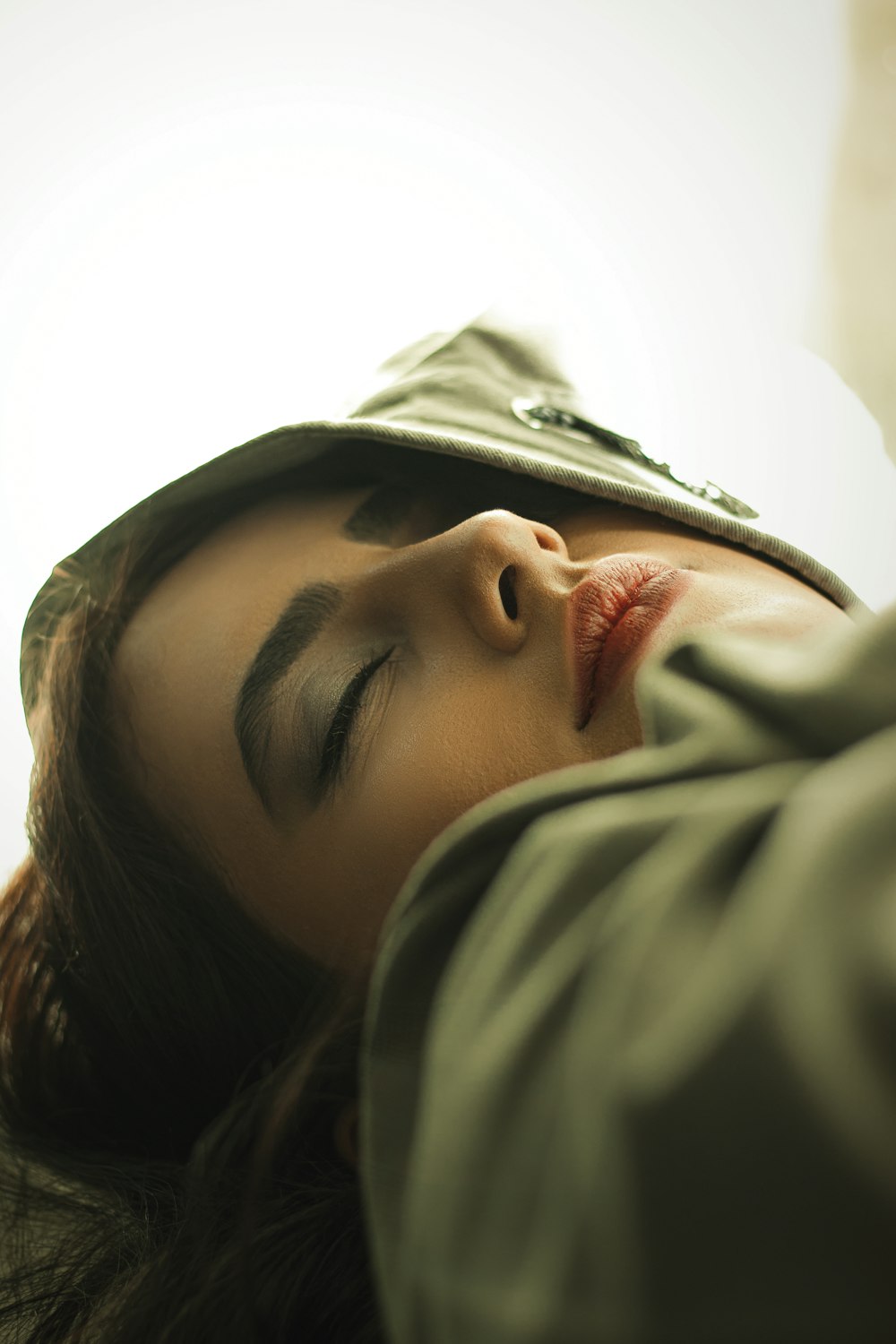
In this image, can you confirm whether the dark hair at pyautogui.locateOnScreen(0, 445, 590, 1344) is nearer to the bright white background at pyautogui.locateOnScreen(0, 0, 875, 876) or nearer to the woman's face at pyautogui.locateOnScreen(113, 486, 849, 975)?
the woman's face at pyautogui.locateOnScreen(113, 486, 849, 975)

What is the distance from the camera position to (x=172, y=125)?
152 cm

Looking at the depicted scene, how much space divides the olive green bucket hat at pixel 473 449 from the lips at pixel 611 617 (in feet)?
0.50

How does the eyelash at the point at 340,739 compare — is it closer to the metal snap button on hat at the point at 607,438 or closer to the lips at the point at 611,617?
the lips at the point at 611,617

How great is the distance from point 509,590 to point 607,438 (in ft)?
1.09

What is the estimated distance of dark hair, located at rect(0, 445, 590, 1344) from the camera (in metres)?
0.48

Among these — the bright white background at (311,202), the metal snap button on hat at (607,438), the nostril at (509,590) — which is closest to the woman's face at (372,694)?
the nostril at (509,590)

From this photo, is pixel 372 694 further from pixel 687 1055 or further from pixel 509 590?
pixel 687 1055

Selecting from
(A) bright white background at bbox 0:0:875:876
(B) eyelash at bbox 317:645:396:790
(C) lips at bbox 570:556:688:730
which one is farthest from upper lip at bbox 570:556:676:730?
(A) bright white background at bbox 0:0:875:876

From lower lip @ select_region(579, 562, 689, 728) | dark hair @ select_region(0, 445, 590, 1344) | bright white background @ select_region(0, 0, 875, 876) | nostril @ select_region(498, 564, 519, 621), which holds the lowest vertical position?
dark hair @ select_region(0, 445, 590, 1344)

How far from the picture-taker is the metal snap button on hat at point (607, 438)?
0.78 metres

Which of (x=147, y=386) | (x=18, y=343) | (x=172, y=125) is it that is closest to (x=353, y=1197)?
(x=147, y=386)

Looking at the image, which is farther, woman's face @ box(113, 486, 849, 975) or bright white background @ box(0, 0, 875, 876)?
bright white background @ box(0, 0, 875, 876)

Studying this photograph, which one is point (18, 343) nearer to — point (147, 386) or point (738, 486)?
point (147, 386)

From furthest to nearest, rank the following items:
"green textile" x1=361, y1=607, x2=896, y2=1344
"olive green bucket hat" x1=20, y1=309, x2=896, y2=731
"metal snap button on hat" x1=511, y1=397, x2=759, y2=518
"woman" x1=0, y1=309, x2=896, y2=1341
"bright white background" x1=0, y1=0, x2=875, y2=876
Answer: "bright white background" x1=0, y1=0, x2=875, y2=876 → "metal snap button on hat" x1=511, y1=397, x2=759, y2=518 → "olive green bucket hat" x1=20, y1=309, x2=896, y2=731 → "woman" x1=0, y1=309, x2=896, y2=1341 → "green textile" x1=361, y1=607, x2=896, y2=1344
